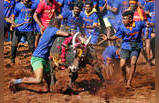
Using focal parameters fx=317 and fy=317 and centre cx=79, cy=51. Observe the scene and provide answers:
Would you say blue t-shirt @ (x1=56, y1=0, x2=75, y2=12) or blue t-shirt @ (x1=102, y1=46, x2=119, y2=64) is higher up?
blue t-shirt @ (x1=56, y1=0, x2=75, y2=12)

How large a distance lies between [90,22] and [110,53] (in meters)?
0.71

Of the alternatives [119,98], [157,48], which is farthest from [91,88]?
[157,48]

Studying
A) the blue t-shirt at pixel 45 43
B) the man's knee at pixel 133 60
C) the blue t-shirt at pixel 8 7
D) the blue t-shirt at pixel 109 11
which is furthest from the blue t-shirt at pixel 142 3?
the blue t-shirt at pixel 8 7

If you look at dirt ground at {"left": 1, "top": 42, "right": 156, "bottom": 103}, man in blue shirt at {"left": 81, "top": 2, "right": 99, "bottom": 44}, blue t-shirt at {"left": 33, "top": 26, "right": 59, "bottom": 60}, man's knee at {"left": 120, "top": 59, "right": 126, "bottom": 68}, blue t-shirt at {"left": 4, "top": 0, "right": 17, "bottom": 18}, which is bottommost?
dirt ground at {"left": 1, "top": 42, "right": 156, "bottom": 103}

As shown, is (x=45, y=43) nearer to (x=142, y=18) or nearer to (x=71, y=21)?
(x=71, y=21)

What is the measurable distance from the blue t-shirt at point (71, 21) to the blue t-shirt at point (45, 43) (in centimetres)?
26

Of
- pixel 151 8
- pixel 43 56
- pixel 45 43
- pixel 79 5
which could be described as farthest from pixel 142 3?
pixel 43 56

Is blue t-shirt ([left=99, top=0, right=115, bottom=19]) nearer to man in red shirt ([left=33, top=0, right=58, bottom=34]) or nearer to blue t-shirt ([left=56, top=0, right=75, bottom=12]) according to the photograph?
blue t-shirt ([left=56, top=0, right=75, bottom=12])

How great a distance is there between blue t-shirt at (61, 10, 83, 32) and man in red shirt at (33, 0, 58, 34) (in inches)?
9.2

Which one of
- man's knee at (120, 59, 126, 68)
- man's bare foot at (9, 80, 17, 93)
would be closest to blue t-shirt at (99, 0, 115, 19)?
man's knee at (120, 59, 126, 68)

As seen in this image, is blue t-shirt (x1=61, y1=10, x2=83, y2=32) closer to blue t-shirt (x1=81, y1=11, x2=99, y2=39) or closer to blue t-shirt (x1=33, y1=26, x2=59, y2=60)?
blue t-shirt (x1=81, y1=11, x2=99, y2=39)

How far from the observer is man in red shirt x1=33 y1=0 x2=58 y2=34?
20.0ft

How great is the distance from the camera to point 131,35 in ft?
20.0

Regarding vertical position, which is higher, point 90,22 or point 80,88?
point 90,22
